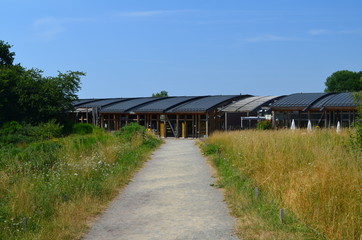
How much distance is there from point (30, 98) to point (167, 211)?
31.0 m

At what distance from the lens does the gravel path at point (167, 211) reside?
6777mm

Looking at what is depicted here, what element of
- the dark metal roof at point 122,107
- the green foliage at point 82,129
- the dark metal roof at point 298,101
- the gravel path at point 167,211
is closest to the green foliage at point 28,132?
the green foliage at point 82,129

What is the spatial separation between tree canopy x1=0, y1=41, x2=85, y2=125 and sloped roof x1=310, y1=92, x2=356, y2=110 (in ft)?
70.7

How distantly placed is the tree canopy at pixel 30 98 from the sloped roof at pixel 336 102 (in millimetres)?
21536

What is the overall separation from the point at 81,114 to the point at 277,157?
37.8m

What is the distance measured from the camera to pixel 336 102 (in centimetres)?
2972

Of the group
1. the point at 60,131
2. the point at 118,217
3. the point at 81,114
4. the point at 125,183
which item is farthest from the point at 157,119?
the point at 118,217

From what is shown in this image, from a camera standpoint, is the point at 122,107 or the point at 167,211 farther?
the point at 122,107

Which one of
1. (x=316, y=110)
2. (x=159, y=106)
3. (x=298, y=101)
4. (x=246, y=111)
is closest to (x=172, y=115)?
(x=159, y=106)

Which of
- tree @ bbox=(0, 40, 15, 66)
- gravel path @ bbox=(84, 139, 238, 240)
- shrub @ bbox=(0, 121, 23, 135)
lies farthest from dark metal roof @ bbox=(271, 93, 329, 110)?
tree @ bbox=(0, 40, 15, 66)

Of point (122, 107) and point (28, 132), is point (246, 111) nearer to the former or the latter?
point (122, 107)

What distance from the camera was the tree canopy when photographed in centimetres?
3672

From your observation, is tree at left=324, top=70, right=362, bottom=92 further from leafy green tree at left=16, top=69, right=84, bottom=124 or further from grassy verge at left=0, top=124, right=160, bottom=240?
grassy verge at left=0, top=124, right=160, bottom=240

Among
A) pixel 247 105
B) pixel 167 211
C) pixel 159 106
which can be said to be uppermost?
pixel 159 106
